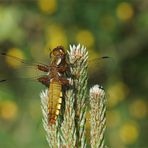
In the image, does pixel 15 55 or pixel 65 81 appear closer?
pixel 65 81

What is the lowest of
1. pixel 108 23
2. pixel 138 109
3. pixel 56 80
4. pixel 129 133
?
pixel 56 80

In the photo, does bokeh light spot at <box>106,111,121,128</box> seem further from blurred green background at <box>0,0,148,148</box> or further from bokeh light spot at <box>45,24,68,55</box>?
bokeh light spot at <box>45,24,68,55</box>

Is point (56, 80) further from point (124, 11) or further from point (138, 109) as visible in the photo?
point (124, 11)

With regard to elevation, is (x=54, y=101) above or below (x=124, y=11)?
below

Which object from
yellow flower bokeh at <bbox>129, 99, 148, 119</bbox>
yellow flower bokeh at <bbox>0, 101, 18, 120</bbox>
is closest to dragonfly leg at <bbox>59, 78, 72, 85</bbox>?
yellow flower bokeh at <bbox>0, 101, 18, 120</bbox>

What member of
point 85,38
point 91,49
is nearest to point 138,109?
point 91,49

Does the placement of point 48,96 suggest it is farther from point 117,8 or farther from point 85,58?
point 117,8

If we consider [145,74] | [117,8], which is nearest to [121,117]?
[145,74]

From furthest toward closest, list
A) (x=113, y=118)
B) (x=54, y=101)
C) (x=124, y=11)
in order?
(x=124, y=11)
(x=113, y=118)
(x=54, y=101)
